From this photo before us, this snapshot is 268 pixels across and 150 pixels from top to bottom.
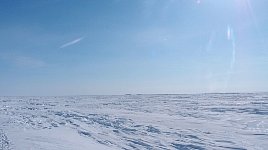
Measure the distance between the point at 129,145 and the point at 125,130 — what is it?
417 centimetres

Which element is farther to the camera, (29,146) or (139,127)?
(139,127)

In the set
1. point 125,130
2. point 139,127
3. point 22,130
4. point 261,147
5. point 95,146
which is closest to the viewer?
point 95,146

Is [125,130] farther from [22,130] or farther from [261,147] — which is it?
[261,147]

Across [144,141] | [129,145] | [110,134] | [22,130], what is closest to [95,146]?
[129,145]

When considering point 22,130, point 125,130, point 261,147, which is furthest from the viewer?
point 125,130

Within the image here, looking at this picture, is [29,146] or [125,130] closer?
[29,146]

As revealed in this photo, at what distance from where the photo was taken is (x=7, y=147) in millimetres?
10219

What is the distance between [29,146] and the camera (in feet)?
35.1

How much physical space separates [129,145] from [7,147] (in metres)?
4.50

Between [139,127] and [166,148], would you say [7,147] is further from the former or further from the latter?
[139,127]

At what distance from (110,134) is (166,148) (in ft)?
12.5

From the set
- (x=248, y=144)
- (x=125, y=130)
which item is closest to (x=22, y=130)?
(x=125, y=130)

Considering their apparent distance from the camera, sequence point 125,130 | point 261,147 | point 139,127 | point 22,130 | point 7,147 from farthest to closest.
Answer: point 139,127 < point 125,130 < point 22,130 < point 261,147 < point 7,147

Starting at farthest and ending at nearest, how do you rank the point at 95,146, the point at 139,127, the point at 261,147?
the point at 139,127 < the point at 261,147 < the point at 95,146
